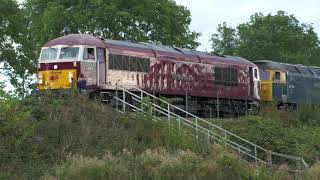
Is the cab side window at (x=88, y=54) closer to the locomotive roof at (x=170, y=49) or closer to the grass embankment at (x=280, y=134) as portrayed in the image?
the locomotive roof at (x=170, y=49)

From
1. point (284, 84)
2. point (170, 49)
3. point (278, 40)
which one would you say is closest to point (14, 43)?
point (170, 49)

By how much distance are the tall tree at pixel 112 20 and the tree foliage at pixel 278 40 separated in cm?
2041

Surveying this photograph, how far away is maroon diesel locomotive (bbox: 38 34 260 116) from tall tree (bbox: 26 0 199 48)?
1139cm

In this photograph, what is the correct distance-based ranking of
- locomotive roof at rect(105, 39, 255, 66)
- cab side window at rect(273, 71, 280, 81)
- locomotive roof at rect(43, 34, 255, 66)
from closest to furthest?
1. locomotive roof at rect(43, 34, 255, 66)
2. locomotive roof at rect(105, 39, 255, 66)
3. cab side window at rect(273, 71, 280, 81)

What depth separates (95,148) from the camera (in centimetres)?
1953

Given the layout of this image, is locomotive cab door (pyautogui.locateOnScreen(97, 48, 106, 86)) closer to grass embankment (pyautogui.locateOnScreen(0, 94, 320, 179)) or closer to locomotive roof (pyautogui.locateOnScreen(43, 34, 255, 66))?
locomotive roof (pyautogui.locateOnScreen(43, 34, 255, 66))

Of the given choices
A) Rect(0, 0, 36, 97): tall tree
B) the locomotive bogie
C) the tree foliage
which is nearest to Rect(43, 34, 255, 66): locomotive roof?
the locomotive bogie

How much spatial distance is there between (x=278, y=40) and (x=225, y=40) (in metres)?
8.17

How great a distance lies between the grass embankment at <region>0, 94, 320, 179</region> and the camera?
17.0 m

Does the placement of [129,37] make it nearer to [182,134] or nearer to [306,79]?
[306,79]

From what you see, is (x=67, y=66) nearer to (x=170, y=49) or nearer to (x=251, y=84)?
(x=170, y=49)

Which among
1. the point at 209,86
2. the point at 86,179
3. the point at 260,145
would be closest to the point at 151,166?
the point at 86,179

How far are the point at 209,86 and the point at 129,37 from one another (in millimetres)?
13176

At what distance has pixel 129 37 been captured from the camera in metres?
45.7
